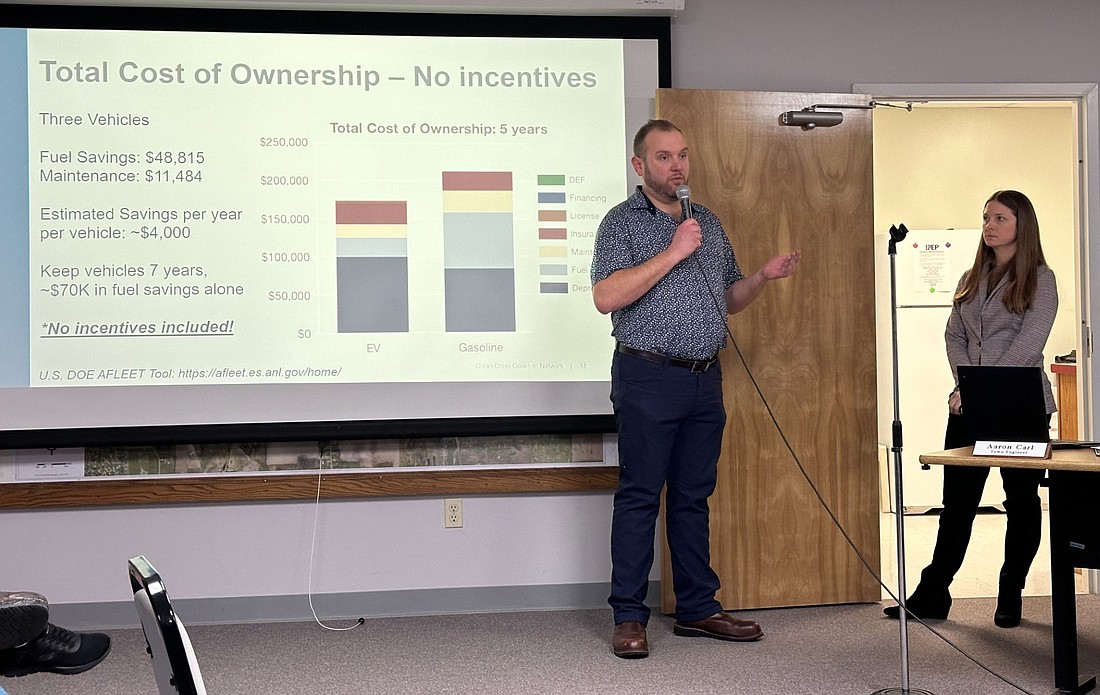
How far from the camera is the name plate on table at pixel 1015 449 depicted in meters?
2.66

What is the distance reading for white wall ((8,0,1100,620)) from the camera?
12.1 ft

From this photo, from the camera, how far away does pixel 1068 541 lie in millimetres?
2746

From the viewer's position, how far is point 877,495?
386 centimetres

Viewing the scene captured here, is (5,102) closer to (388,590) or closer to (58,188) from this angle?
(58,188)

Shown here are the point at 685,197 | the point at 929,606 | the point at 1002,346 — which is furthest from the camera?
the point at 929,606

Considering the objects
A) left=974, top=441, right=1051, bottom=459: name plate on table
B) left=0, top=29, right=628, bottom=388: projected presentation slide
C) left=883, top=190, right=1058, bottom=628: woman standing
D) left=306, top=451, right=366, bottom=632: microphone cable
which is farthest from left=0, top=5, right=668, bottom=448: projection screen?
left=974, top=441, right=1051, bottom=459: name plate on table

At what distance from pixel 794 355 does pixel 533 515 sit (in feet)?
3.80

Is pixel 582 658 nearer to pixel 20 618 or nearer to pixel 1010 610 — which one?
pixel 1010 610

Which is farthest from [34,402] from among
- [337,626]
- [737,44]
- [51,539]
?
[737,44]

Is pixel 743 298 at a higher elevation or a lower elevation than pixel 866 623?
higher

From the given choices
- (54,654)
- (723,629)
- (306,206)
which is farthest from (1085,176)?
(54,654)

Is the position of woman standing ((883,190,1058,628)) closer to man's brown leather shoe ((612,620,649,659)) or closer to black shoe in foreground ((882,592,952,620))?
black shoe in foreground ((882,592,952,620))

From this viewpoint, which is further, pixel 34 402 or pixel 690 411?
pixel 34 402

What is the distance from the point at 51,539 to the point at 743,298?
8.60ft
